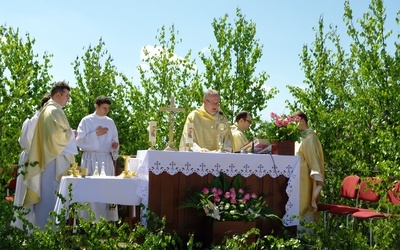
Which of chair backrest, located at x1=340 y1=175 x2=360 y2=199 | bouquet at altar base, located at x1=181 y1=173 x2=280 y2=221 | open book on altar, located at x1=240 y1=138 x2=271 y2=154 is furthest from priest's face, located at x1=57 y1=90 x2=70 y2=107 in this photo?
chair backrest, located at x1=340 y1=175 x2=360 y2=199

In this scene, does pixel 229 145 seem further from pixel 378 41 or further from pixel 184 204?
pixel 378 41

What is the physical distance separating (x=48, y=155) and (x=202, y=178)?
2.28 m

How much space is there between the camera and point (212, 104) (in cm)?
865

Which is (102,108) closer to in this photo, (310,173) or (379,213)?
(310,173)

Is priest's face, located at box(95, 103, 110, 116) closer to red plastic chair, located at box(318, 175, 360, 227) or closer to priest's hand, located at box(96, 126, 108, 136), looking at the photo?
priest's hand, located at box(96, 126, 108, 136)

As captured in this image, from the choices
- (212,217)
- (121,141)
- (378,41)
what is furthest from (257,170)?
(121,141)

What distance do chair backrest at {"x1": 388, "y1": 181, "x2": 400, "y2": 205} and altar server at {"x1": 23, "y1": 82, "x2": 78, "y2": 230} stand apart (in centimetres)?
417

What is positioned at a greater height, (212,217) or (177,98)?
(177,98)

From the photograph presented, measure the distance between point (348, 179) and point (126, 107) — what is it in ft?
18.6

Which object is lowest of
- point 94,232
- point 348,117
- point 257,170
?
point 94,232

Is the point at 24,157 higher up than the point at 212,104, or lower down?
lower down

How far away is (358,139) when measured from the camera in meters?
11.3

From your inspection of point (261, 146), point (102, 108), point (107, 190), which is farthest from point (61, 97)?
point (261, 146)

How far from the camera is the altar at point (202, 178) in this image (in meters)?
7.61
